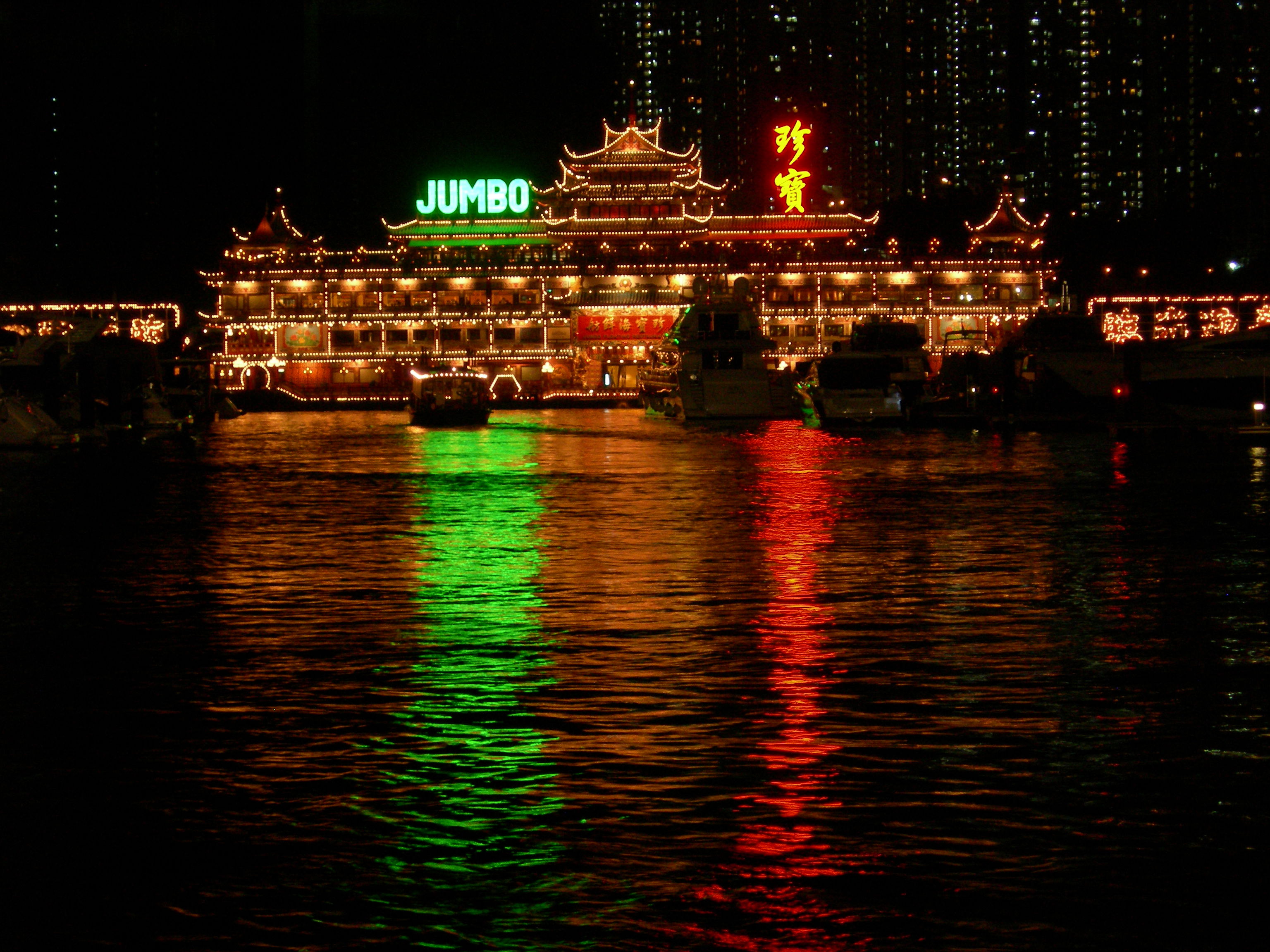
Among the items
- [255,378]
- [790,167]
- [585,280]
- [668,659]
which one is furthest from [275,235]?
[668,659]

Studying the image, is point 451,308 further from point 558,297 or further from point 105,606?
point 105,606

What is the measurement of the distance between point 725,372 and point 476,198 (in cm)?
3974

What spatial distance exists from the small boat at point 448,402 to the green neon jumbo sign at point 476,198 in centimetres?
3131

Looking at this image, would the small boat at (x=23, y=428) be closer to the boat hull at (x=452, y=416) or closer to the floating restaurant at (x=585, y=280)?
the boat hull at (x=452, y=416)

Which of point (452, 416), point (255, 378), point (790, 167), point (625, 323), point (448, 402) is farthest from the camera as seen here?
point (255, 378)

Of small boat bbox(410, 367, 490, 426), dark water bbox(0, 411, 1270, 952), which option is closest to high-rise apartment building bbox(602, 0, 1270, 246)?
small boat bbox(410, 367, 490, 426)

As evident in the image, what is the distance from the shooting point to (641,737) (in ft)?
26.6

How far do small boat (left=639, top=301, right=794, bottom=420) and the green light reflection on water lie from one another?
36.6 m

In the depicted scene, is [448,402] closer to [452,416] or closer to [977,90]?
[452,416]

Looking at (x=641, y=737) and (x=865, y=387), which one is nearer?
(x=641, y=737)

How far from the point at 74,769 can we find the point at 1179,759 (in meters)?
5.58

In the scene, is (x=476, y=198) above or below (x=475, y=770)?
above

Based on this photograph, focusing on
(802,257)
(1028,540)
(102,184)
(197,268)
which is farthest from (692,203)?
(1028,540)

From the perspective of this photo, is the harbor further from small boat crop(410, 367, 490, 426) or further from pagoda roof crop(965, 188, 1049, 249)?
pagoda roof crop(965, 188, 1049, 249)
